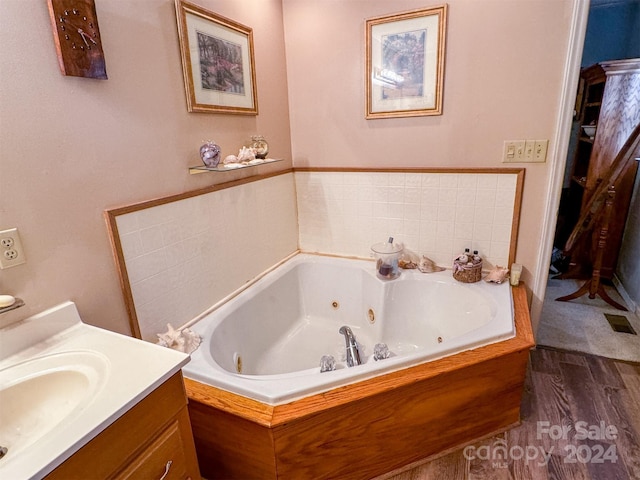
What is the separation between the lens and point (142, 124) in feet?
4.47

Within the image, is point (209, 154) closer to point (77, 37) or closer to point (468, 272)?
point (77, 37)

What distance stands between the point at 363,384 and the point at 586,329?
77.6 inches

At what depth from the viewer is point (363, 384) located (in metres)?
1.29

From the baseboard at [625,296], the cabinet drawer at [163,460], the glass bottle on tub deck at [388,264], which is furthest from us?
the baseboard at [625,296]

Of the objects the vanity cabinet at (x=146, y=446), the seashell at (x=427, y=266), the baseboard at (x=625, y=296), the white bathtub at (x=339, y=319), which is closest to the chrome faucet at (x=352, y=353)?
the white bathtub at (x=339, y=319)

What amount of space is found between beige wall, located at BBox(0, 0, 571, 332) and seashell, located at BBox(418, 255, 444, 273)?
0.46 m

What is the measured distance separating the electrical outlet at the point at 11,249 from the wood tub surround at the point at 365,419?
2.20ft

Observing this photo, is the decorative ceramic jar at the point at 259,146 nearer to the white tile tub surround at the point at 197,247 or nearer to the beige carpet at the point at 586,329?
the white tile tub surround at the point at 197,247

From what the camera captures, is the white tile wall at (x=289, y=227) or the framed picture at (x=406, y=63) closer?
the white tile wall at (x=289, y=227)

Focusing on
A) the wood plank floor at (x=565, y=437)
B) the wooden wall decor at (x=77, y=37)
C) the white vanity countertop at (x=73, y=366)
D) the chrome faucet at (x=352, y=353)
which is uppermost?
the wooden wall decor at (x=77, y=37)

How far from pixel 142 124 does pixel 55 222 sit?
0.48 metres

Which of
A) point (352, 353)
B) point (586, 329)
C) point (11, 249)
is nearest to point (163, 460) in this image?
point (11, 249)

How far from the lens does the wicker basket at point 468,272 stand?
6.47ft

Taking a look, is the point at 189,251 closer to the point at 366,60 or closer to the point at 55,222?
the point at 55,222
